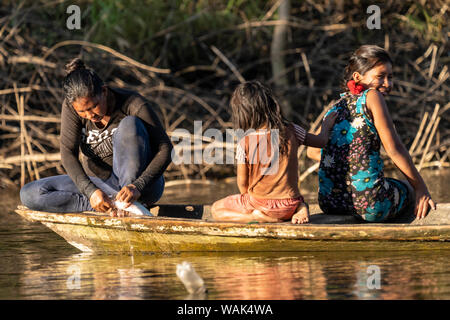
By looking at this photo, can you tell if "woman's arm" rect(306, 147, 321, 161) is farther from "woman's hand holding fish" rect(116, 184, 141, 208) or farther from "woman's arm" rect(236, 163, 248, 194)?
"woman's hand holding fish" rect(116, 184, 141, 208)

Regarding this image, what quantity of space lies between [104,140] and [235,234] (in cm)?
108

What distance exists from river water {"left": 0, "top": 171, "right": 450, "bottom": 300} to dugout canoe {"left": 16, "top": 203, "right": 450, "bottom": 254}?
0.06 metres

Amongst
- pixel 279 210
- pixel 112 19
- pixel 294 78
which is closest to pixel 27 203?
pixel 279 210

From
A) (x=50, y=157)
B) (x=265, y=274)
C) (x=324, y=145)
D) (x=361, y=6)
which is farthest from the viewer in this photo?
(x=361, y=6)

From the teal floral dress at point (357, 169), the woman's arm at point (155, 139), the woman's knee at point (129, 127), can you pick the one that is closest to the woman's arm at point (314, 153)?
the teal floral dress at point (357, 169)

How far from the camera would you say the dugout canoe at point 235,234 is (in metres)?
4.25

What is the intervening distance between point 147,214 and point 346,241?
4.00ft

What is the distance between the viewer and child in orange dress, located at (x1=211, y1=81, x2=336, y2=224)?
4207 mm

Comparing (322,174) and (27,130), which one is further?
(27,130)

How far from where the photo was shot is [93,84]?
4.50 m

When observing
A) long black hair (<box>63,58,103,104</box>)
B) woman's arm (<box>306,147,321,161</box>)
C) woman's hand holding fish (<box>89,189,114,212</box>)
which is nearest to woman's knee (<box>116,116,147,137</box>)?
long black hair (<box>63,58,103,104</box>)

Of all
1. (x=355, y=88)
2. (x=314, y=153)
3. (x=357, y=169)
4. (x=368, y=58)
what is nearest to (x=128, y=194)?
(x=314, y=153)

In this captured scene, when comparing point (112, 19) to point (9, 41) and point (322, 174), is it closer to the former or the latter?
point (9, 41)

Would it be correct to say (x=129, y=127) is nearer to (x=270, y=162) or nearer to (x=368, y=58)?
(x=270, y=162)
